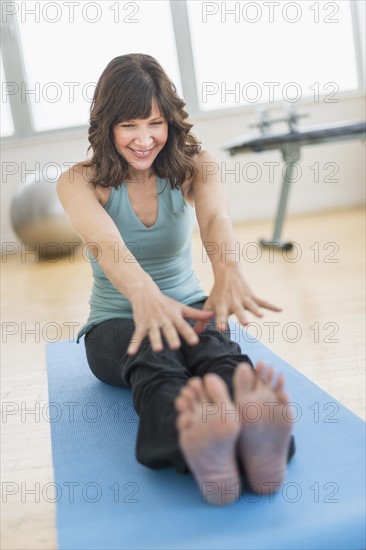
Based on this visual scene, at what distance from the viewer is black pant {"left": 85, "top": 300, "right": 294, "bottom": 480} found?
115 centimetres

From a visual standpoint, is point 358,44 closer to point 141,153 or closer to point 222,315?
point 141,153

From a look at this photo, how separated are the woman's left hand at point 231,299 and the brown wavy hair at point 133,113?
0.38 m

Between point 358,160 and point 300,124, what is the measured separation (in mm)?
504

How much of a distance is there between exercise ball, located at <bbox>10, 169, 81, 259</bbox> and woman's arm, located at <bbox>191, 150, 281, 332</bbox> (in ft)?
8.55

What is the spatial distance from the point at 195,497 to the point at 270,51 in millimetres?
4532

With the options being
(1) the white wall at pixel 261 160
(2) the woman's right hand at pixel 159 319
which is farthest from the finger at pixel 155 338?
(1) the white wall at pixel 261 160

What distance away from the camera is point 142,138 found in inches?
58.7

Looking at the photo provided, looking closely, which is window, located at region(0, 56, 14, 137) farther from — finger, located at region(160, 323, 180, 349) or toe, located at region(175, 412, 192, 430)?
toe, located at region(175, 412, 192, 430)

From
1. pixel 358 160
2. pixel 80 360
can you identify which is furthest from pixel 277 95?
pixel 80 360

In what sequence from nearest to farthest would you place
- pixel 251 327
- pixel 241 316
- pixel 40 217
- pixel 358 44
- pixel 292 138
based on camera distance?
pixel 241 316
pixel 251 327
pixel 292 138
pixel 40 217
pixel 358 44

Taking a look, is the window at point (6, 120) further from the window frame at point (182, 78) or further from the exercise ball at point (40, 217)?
the exercise ball at point (40, 217)

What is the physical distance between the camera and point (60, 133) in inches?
202

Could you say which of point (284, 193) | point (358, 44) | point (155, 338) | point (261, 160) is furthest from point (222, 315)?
point (358, 44)

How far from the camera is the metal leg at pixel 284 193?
12.5 ft
